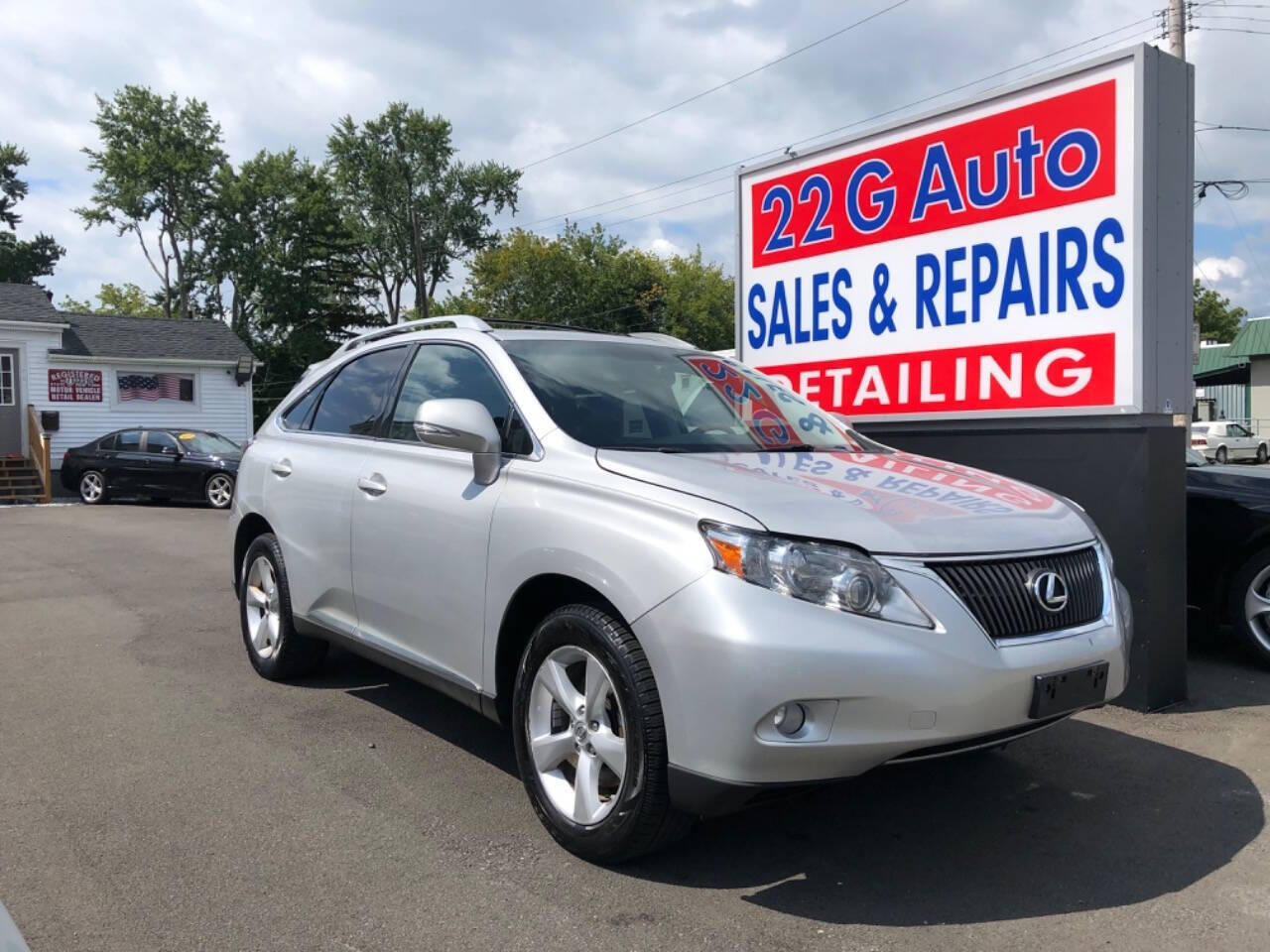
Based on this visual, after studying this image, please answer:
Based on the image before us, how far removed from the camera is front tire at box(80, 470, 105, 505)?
62.6 feet

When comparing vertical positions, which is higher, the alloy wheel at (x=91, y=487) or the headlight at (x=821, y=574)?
the headlight at (x=821, y=574)

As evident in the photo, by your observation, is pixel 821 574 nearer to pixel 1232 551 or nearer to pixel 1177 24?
pixel 1232 551

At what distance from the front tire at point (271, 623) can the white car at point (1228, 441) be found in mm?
37060

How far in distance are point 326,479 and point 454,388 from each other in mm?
899

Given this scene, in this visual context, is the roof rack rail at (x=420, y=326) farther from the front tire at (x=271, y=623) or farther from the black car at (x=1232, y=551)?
the black car at (x=1232, y=551)

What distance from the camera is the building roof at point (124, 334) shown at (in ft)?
75.7

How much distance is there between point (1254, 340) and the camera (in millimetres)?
41812

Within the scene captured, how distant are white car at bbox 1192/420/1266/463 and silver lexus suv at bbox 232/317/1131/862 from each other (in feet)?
122

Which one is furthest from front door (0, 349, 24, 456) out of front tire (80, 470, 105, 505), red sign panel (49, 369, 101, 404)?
front tire (80, 470, 105, 505)

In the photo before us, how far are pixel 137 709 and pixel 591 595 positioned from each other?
2911 millimetres

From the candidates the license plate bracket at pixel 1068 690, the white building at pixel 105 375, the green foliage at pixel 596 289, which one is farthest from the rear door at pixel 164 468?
the green foliage at pixel 596 289

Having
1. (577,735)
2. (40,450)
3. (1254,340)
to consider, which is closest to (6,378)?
(40,450)

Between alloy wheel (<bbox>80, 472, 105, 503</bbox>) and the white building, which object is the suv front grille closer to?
alloy wheel (<bbox>80, 472, 105, 503</bbox>)

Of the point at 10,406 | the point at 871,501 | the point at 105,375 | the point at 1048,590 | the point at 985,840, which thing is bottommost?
the point at 985,840
